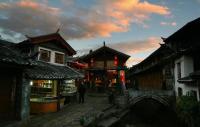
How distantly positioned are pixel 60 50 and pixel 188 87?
13.6 metres

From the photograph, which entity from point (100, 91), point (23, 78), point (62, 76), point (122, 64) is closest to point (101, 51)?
point (122, 64)

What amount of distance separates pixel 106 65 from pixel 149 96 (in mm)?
10745

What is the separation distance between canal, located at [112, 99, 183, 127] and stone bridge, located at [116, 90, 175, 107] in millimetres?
1166

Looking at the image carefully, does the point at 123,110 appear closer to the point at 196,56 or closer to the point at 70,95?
the point at 70,95

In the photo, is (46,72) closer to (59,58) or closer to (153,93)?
(59,58)

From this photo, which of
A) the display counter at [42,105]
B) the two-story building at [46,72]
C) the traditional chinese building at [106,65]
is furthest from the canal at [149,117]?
the two-story building at [46,72]

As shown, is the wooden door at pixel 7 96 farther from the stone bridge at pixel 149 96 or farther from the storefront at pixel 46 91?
the stone bridge at pixel 149 96

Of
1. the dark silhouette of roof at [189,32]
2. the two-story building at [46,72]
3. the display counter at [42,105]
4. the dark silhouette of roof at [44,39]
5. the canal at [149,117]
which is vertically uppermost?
the dark silhouette of roof at [189,32]

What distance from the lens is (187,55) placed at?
811 inches

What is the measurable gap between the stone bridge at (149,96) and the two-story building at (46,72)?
25.0 feet

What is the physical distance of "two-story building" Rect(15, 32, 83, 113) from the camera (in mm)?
18969

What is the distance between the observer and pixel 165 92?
27.0 metres

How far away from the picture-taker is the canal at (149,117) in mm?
24130

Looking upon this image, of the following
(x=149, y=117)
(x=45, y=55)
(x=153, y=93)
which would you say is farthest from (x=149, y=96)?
(x=45, y=55)
